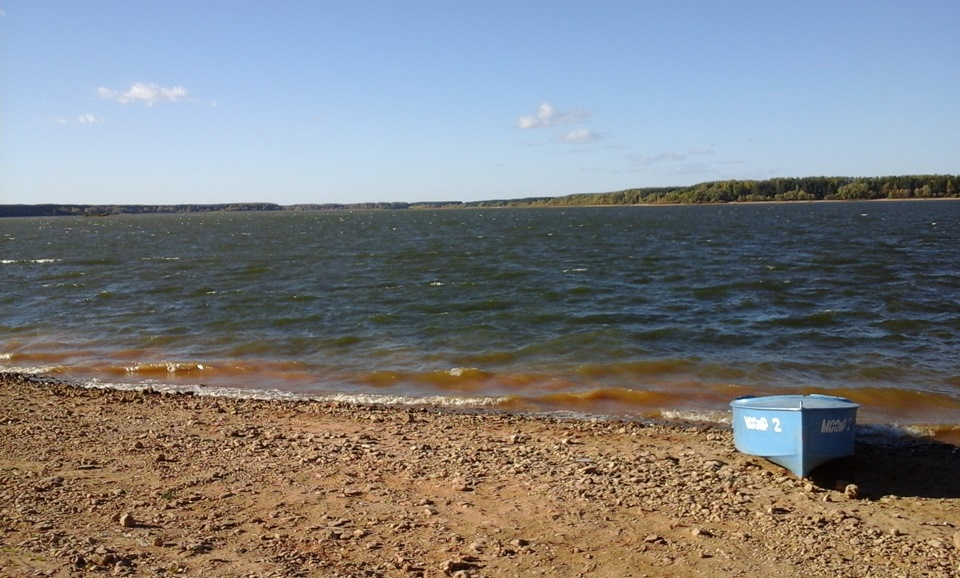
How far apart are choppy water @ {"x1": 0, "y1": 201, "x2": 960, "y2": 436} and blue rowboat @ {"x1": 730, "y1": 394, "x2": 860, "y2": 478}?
311 centimetres

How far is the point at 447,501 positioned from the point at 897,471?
18.9 ft

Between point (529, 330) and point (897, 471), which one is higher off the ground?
point (529, 330)

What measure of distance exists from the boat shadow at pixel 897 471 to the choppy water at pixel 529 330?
1.27 m

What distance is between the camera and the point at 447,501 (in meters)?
8.46

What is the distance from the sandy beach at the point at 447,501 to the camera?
693 cm

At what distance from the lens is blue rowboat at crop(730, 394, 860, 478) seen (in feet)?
30.4

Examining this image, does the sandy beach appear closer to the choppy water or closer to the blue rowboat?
the blue rowboat

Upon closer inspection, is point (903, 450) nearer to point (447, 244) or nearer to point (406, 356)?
point (406, 356)

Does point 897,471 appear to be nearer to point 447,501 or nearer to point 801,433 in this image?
point 801,433

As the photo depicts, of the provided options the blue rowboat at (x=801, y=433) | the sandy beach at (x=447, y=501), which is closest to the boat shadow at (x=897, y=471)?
the sandy beach at (x=447, y=501)

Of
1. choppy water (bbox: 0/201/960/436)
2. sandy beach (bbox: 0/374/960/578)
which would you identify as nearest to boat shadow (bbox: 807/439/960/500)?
sandy beach (bbox: 0/374/960/578)

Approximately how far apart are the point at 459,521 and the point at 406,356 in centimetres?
972

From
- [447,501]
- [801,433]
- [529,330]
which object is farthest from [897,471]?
[529,330]

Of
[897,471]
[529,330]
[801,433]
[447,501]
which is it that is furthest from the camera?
[529,330]
